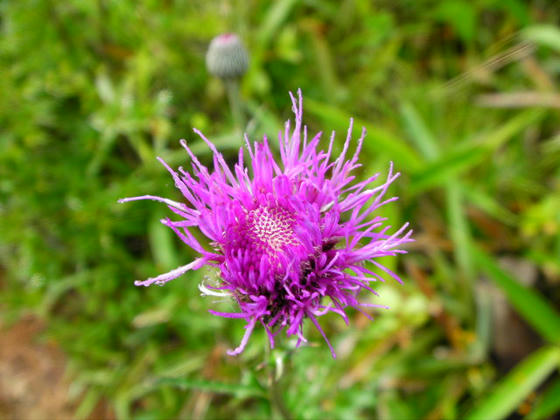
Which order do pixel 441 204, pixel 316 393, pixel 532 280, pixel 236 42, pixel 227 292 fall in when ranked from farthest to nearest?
pixel 441 204 → pixel 532 280 → pixel 236 42 → pixel 316 393 → pixel 227 292

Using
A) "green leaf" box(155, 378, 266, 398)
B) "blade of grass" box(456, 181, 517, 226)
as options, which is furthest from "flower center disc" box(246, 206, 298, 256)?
"blade of grass" box(456, 181, 517, 226)

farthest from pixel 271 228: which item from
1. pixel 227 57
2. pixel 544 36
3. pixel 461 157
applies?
pixel 544 36

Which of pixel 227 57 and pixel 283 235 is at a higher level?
pixel 227 57

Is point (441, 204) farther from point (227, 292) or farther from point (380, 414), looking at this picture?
point (227, 292)

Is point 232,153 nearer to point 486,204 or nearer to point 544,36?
point 486,204

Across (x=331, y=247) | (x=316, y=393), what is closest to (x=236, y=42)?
(x=331, y=247)

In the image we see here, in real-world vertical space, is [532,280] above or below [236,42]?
below

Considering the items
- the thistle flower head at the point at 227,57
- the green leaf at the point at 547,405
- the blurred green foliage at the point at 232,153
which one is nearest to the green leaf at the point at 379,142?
the blurred green foliage at the point at 232,153

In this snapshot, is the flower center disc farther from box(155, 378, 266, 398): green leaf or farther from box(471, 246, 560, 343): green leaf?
box(471, 246, 560, 343): green leaf
